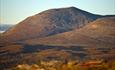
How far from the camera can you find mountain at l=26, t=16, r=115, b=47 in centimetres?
15176

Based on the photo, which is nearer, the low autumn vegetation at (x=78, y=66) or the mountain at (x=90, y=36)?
the low autumn vegetation at (x=78, y=66)

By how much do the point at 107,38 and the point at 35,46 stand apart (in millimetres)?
48792

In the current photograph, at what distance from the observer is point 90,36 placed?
169375 mm

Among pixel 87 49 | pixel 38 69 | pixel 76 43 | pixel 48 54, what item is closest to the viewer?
pixel 38 69

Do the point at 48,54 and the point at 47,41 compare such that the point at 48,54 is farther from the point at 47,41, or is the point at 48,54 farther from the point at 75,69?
the point at 75,69

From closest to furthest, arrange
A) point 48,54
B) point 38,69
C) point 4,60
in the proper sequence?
point 38,69, point 4,60, point 48,54

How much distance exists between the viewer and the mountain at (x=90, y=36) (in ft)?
498

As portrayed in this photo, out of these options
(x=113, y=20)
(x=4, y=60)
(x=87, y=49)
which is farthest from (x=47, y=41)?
(x=113, y=20)

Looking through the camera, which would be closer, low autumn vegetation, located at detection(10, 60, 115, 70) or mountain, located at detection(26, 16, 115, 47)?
low autumn vegetation, located at detection(10, 60, 115, 70)

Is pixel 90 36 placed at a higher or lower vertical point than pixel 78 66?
lower

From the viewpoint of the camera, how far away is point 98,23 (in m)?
194

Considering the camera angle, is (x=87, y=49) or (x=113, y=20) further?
(x=113, y=20)

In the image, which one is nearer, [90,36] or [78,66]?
[78,66]

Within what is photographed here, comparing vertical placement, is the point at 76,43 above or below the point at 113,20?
below
